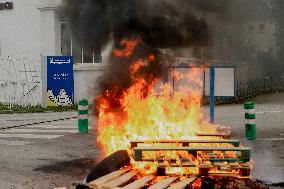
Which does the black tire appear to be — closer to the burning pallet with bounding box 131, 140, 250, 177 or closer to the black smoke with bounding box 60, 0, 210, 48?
the burning pallet with bounding box 131, 140, 250, 177

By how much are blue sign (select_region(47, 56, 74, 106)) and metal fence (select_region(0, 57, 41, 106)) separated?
2.37 meters

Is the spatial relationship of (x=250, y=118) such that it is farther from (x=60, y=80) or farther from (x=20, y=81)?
(x=20, y=81)

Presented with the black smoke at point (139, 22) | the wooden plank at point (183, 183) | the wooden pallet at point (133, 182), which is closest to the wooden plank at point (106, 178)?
the wooden pallet at point (133, 182)

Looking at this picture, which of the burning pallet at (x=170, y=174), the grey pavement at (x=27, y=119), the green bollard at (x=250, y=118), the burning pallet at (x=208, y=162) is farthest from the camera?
the grey pavement at (x=27, y=119)

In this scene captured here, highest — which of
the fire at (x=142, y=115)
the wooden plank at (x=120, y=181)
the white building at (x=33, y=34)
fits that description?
the white building at (x=33, y=34)

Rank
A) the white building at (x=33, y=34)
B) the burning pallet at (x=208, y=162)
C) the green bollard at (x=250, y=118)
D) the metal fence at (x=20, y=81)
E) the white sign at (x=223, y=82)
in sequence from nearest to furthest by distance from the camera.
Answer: the burning pallet at (x=208, y=162), the green bollard at (x=250, y=118), the white sign at (x=223, y=82), the white building at (x=33, y=34), the metal fence at (x=20, y=81)

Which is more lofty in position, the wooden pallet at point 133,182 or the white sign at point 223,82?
the white sign at point 223,82

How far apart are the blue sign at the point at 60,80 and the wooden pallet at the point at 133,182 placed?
16.0 metres

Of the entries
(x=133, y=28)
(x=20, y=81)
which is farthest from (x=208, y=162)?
(x=20, y=81)

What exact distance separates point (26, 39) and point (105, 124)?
17.7m

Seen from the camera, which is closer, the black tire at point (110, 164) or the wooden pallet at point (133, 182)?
the wooden pallet at point (133, 182)

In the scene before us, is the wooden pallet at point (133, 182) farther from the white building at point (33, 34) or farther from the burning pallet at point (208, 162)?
the white building at point (33, 34)

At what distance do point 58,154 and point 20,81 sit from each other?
51.0 feet

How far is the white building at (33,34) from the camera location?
23500mm
